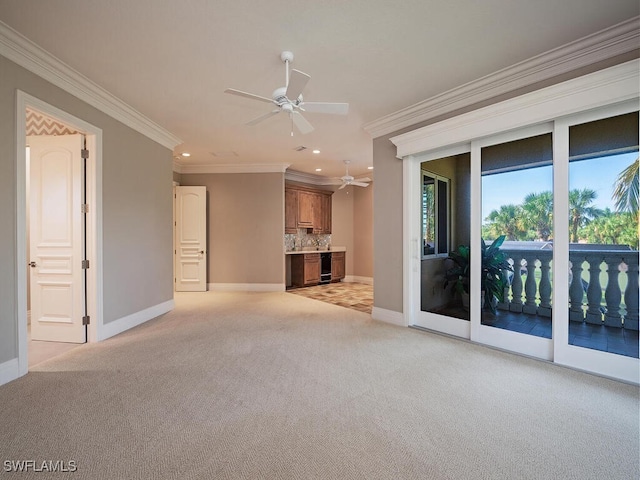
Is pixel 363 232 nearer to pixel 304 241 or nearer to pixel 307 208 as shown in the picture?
pixel 304 241

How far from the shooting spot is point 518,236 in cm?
314

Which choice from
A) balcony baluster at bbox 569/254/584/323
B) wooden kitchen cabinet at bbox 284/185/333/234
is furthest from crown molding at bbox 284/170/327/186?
balcony baluster at bbox 569/254/584/323

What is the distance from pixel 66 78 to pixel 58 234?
1.70 m

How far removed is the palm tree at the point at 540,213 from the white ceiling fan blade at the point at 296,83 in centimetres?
249

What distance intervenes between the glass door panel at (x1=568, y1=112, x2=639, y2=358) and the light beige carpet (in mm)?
437

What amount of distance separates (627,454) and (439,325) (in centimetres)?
215

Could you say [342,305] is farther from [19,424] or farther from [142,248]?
[19,424]

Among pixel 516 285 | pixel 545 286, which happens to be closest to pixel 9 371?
pixel 516 285

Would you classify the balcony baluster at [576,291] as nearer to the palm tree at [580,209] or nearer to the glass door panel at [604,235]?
the glass door panel at [604,235]

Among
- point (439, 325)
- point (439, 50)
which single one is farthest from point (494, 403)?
point (439, 50)

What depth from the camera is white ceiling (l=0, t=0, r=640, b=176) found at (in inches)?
84.9

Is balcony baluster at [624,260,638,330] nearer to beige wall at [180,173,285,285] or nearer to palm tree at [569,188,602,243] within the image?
palm tree at [569,188,602,243]

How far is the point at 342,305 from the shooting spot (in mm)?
5410

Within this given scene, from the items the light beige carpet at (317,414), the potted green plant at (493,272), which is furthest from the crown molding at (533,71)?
the light beige carpet at (317,414)
